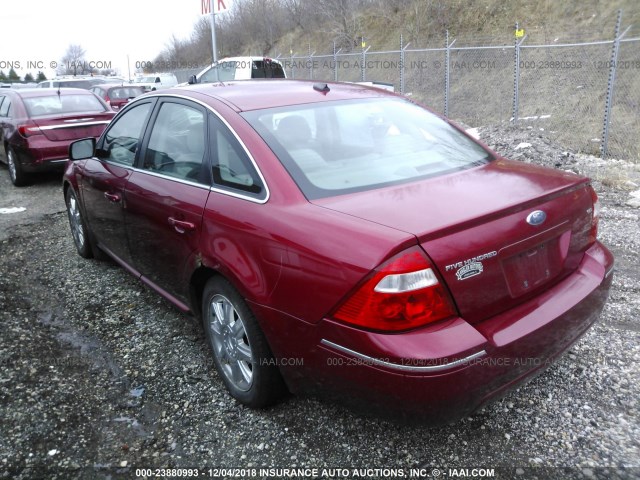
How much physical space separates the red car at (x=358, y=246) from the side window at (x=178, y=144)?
16 millimetres

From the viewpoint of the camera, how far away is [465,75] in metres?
18.7

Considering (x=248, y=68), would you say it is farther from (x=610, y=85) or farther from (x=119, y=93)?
(x=610, y=85)

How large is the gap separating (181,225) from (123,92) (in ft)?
49.5

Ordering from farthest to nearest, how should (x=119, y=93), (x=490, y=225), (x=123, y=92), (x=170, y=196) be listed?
1. (x=123, y=92)
2. (x=119, y=93)
3. (x=170, y=196)
4. (x=490, y=225)

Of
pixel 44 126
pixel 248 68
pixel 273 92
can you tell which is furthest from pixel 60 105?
pixel 273 92

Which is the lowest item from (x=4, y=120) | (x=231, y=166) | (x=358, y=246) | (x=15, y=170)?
(x=15, y=170)

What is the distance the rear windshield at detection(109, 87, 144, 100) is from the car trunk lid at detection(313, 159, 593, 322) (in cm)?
1562

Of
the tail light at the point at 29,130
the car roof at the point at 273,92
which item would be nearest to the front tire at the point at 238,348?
the car roof at the point at 273,92

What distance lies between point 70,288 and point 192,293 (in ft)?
6.95

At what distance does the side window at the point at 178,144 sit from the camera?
3.12 meters

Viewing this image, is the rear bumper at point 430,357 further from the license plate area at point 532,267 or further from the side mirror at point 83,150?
the side mirror at point 83,150

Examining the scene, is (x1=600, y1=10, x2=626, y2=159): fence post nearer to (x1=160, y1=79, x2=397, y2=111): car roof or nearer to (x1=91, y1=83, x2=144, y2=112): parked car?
(x1=160, y1=79, x2=397, y2=111): car roof

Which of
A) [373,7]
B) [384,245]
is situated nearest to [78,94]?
[384,245]

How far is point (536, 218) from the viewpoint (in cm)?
239
